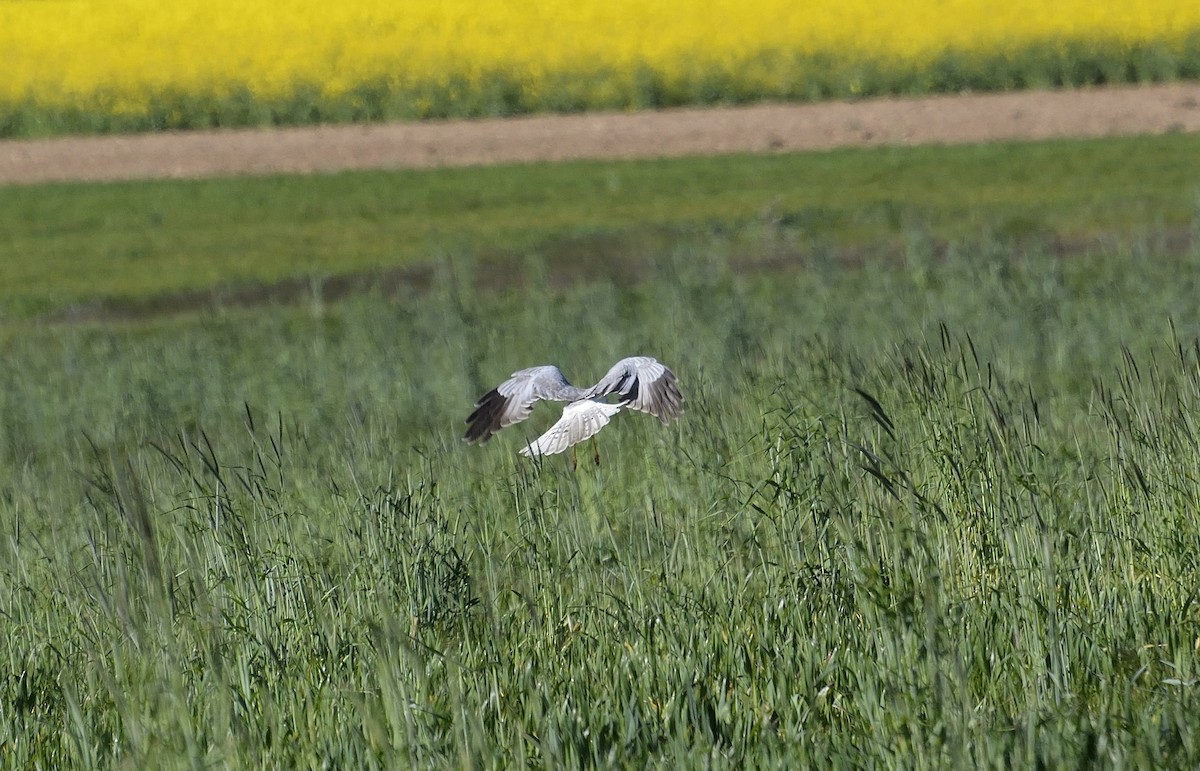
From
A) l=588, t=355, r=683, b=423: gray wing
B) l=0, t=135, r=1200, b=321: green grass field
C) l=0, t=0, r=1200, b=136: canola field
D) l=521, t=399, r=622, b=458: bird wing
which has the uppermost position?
l=588, t=355, r=683, b=423: gray wing

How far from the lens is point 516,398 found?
5.20m

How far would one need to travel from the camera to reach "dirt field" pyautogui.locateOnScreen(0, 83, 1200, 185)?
21312 millimetres

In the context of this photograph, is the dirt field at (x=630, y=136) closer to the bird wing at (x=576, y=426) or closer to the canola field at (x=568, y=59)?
→ the canola field at (x=568, y=59)

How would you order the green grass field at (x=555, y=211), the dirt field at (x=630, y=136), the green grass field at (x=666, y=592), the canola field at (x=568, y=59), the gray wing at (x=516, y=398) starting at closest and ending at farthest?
the green grass field at (x=666, y=592)
the gray wing at (x=516, y=398)
the green grass field at (x=555, y=211)
the dirt field at (x=630, y=136)
the canola field at (x=568, y=59)

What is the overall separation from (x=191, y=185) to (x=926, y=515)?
16.3m

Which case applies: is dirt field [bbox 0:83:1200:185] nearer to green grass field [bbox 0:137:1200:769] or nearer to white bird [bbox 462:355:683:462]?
green grass field [bbox 0:137:1200:769]

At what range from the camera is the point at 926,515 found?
4621 millimetres

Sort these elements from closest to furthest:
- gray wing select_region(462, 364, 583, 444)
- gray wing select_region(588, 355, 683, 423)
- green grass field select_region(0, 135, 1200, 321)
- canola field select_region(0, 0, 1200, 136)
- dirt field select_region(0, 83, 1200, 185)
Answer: gray wing select_region(588, 355, 683, 423), gray wing select_region(462, 364, 583, 444), green grass field select_region(0, 135, 1200, 321), dirt field select_region(0, 83, 1200, 185), canola field select_region(0, 0, 1200, 136)

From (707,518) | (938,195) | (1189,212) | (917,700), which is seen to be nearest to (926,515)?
(707,518)

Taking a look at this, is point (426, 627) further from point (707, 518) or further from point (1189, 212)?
point (1189, 212)

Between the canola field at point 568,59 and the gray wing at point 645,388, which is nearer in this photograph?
the gray wing at point 645,388

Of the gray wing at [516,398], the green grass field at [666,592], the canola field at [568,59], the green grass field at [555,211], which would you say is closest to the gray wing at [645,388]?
the gray wing at [516,398]

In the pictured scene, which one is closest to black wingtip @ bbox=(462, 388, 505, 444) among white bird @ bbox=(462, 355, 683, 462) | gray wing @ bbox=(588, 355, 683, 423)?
white bird @ bbox=(462, 355, 683, 462)

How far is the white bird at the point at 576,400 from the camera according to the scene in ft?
16.5
